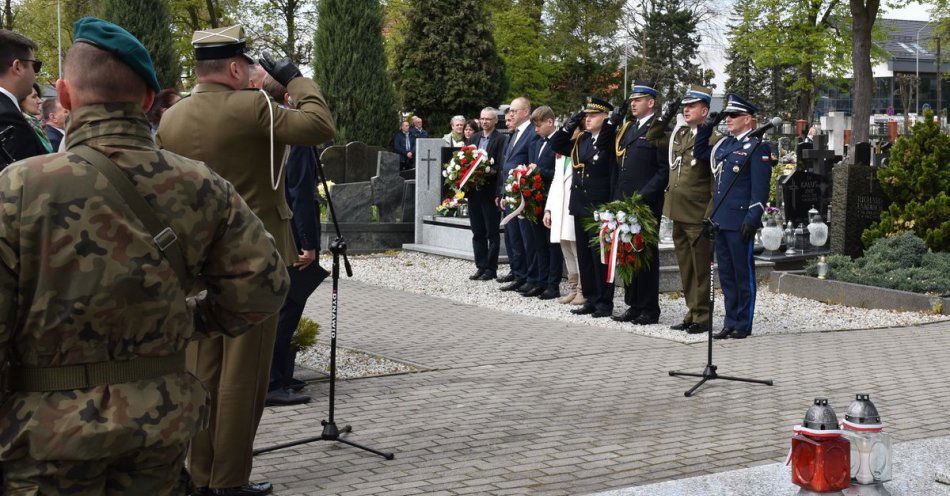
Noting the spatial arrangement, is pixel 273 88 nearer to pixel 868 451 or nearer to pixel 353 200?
pixel 868 451

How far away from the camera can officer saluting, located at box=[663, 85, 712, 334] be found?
11.0 m

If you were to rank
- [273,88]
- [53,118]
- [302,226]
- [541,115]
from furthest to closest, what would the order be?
[541,115] < [53,118] < [302,226] < [273,88]

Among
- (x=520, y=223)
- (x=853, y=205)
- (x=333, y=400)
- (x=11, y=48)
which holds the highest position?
(x=11, y=48)

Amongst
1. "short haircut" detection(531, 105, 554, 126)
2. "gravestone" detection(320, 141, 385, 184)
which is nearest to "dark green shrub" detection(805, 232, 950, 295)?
"short haircut" detection(531, 105, 554, 126)

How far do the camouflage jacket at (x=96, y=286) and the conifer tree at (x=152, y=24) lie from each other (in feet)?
79.1

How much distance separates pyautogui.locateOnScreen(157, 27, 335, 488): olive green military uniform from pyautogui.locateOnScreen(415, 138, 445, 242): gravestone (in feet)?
39.7

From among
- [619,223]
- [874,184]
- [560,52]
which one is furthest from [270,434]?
[560,52]

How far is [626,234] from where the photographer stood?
11180 millimetres

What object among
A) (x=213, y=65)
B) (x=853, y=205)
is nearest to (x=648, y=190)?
(x=853, y=205)

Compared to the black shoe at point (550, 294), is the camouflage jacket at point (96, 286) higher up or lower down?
higher up

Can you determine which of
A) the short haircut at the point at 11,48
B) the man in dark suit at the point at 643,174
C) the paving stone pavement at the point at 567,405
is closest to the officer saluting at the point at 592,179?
the man in dark suit at the point at 643,174

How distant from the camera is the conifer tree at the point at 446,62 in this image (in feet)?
98.7

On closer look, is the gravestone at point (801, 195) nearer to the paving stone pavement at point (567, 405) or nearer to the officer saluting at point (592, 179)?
the paving stone pavement at point (567, 405)

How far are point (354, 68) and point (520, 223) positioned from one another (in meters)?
11.4
